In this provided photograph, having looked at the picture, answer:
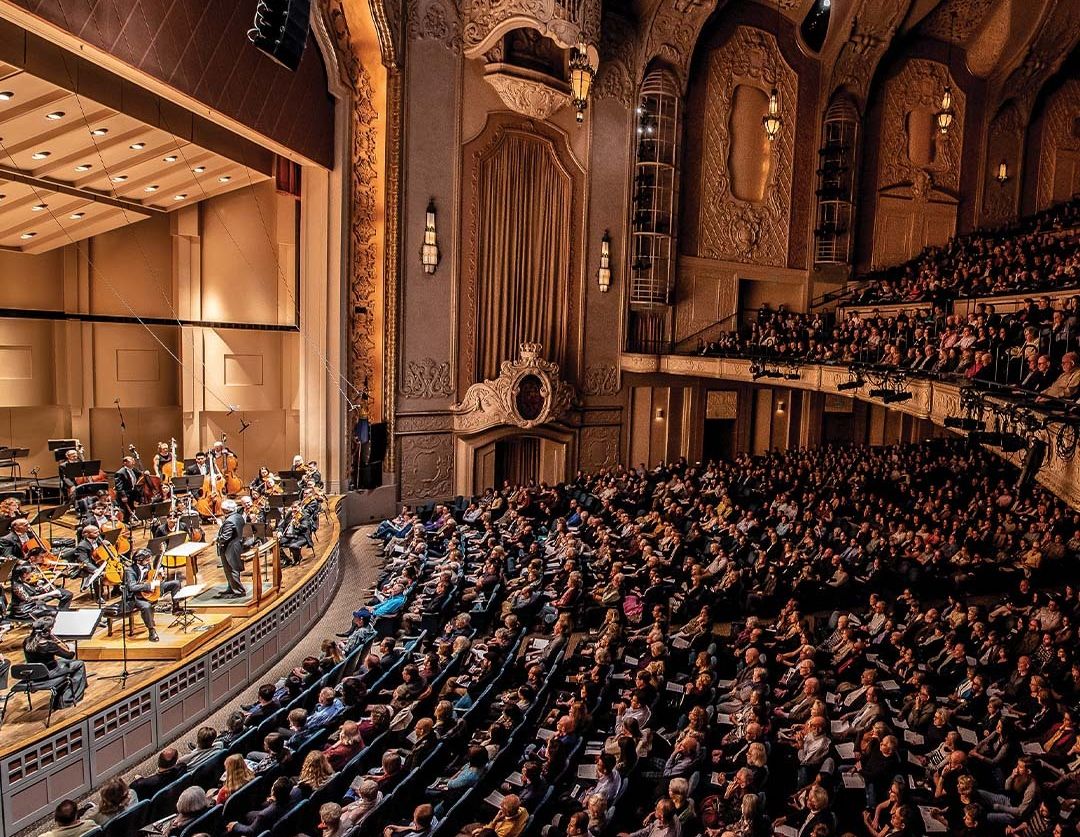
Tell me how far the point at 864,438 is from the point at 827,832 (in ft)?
60.0

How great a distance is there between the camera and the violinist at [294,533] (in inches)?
395

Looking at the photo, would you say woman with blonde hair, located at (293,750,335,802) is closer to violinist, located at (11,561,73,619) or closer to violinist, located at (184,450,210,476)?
violinist, located at (11,561,73,619)

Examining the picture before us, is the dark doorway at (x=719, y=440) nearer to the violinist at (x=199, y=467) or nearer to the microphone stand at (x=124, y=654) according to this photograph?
the violinist at (x=199, y=467)

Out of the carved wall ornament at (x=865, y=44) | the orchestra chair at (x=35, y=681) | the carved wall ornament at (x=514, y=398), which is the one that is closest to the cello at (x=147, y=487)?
the orchestra chair at (x=35, y=681)

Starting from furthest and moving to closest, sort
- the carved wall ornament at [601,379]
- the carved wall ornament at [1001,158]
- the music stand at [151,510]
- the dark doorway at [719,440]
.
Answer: the carved wall ornament at [1001,158]
the dark doorway at [719,440]
the carved wall ornament at [601,379]
the music stand at [151,510]

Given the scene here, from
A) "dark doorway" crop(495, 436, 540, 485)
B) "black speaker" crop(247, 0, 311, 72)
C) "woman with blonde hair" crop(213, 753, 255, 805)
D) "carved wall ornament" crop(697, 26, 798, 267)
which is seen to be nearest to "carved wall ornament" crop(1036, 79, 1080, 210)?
"carved wall ornament" crop(697, 26, 798, 267)

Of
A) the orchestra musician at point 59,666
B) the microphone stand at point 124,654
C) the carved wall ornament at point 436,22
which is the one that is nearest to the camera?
the orchestra musician at point 59,666

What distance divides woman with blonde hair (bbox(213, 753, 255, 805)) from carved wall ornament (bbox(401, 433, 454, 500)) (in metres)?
10.2

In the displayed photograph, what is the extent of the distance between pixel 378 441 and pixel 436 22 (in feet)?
27.2

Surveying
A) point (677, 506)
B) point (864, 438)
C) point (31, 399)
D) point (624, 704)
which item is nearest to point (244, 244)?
point (31, 399)

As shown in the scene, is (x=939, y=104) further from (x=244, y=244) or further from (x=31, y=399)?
(x=31, y=399)

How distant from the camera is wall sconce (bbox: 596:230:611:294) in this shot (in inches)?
655

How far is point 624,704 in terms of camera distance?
5.89 metres

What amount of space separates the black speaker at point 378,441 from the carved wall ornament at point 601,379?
479 cm
